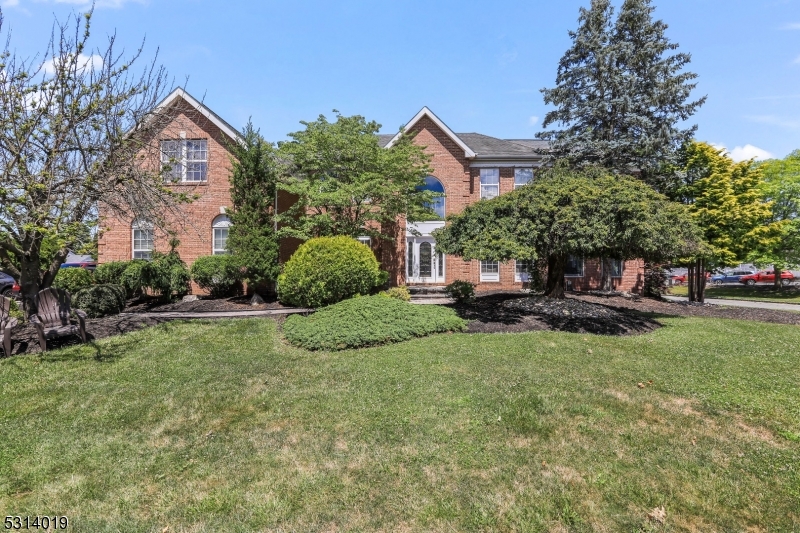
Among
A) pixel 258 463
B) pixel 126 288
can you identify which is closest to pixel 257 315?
pixel 126 288

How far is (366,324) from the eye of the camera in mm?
8172

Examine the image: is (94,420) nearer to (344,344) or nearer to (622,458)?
(344,344)

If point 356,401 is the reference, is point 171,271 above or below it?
above

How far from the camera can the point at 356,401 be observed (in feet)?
16.0

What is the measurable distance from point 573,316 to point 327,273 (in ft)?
21.2

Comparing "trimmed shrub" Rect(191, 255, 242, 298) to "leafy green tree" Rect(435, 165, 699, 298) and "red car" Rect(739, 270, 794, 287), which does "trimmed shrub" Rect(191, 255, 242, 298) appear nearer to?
"leafy green tree" Rect(435, 165, 699, 298)

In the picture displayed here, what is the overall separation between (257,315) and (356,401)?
23.3ft

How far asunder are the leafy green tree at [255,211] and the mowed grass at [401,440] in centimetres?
664

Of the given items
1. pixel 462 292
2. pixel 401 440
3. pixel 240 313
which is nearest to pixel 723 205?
pixel 462 292

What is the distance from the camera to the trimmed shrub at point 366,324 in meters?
7.64

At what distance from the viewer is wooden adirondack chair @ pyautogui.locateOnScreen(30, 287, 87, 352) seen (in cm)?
720

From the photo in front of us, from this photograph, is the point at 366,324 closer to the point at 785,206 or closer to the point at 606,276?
the point at 606,276

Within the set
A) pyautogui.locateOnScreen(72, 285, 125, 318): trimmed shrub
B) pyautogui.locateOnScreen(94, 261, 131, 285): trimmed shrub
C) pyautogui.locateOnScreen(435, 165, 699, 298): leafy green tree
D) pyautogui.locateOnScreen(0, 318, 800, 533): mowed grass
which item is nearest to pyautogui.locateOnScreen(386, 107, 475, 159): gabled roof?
pyautogui.locateOnScreen(435, 165, 699, 298): leafy green tree

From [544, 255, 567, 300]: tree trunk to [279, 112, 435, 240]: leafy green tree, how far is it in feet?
16.8
